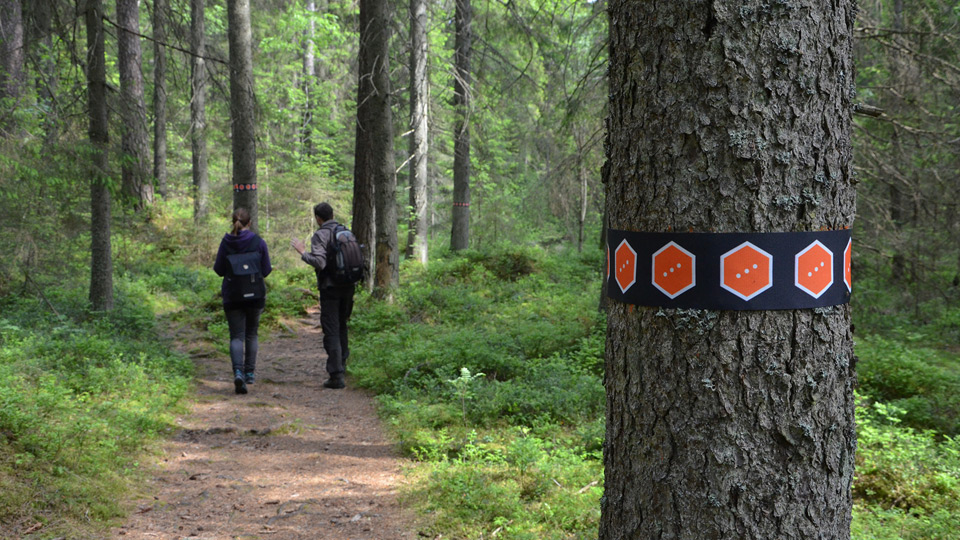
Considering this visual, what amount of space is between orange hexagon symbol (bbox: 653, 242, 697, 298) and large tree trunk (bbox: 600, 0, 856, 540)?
0.06 meters

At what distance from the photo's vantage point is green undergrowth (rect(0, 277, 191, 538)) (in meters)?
3.79

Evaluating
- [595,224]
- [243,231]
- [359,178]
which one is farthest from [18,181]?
[595,224]

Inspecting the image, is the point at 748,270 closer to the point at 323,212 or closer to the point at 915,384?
the point at 915,384

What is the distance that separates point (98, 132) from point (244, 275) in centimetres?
316

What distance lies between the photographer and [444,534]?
3.81m

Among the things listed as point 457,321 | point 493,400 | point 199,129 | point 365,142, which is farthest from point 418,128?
point 493,400

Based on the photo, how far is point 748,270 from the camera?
171cm

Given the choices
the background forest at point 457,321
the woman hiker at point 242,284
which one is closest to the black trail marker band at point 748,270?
the background forest at point 457,321

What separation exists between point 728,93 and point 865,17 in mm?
6154

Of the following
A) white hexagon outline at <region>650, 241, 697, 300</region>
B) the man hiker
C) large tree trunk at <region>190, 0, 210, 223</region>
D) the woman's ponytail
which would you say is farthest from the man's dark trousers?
large tree trunk at <region>190, 0, 210, 223</region>

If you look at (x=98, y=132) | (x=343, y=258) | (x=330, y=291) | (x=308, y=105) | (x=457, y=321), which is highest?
(x=308, y=105)

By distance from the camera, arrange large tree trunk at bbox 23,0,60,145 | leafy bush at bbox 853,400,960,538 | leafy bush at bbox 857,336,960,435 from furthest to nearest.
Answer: large tree trunk at bbox 23,0,60,145 < leafy bush at bbox 857,336,960,435 < leafy bush at bbox 853,400,960,538

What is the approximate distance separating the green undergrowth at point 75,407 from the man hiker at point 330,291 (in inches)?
67.1

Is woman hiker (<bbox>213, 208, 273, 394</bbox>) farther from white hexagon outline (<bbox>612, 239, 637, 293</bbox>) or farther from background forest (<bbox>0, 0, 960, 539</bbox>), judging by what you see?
white hexagon outline (<bbox>612, 239, 637, 293</bbox>)
